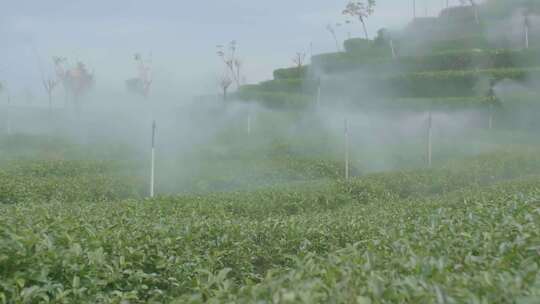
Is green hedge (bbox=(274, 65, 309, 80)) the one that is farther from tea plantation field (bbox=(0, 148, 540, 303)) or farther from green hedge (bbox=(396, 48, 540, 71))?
tea plantation field (bbox=(0, 148, 540, 303))

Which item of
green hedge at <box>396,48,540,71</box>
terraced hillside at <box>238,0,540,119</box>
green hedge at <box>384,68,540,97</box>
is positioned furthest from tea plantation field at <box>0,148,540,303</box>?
green hedge at <box>396,48,540,71</box>

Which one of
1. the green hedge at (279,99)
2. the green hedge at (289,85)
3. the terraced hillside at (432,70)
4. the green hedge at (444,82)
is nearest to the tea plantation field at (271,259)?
the terraced hillside at (432,70)

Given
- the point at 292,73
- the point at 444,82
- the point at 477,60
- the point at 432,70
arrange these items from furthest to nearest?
the point at 292,73
the point at 432,70
the point at 477,60
the point at 444,82

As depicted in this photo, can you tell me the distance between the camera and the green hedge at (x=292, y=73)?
26.8m

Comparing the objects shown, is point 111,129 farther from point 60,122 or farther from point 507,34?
point 507,34

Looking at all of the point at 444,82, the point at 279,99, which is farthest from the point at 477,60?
the point at 279,99

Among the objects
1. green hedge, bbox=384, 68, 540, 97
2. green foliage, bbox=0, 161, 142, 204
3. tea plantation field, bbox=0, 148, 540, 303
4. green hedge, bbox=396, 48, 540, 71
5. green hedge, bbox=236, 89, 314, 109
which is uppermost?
green hedge, bbox=396, 48, 540, 71

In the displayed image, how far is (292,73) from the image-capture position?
27438 millimetres

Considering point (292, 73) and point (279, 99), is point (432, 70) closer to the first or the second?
point (279, 99)

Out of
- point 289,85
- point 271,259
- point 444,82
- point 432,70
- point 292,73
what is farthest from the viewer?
point 292,73

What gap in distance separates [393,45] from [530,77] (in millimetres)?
9655

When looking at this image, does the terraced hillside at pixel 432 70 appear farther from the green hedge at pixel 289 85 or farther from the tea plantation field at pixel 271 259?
the tea plantation field at pixel 271 259

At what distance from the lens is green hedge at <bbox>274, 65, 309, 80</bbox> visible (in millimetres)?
26750

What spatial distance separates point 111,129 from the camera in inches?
837
